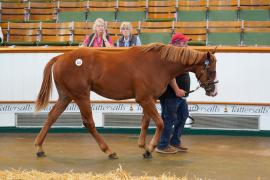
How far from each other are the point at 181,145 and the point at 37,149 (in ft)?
7.44

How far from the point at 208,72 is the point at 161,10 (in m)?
8.68

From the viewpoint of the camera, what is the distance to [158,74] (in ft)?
24.4

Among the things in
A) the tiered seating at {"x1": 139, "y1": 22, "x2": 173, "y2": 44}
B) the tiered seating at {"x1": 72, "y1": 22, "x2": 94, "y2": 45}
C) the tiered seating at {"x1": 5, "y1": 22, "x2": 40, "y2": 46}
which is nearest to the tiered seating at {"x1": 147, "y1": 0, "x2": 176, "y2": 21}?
the tiered seating at {"x1": 139, "y1": 22, "x2": 173, "y2": 44}

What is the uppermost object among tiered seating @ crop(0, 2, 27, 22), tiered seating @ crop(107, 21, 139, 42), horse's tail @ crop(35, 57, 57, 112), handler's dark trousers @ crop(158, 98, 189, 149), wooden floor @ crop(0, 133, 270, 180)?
tiered seating @ crop(0, 2, 27, 22)

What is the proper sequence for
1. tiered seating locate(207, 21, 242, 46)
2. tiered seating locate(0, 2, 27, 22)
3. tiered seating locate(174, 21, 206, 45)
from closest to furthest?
tiered seating locate(207, 21, 242, 46) → tiered seating locate(174, 21, 206, 45) → tiered seating locate(0, 2, 27, 22)

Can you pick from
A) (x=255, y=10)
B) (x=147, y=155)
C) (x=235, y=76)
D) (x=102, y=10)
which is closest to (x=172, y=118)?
(x=147, y=155)

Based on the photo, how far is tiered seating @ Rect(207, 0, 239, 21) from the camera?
15.0 m

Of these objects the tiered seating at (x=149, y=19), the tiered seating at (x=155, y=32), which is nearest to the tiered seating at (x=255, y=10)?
the tiered seating at (x=149, y=19)

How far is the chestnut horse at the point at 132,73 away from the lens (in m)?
7.39

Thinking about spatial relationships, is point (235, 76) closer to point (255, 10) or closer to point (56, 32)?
point (255, 10)

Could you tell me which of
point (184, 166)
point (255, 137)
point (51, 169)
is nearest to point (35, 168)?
point (51, 169)

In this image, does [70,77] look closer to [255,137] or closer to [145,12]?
[255,137]

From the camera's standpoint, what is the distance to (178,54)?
294 inches

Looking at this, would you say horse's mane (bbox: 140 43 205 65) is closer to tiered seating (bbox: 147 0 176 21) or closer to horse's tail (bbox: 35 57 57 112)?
horse's tail (bbox: 35 57 57 112)
